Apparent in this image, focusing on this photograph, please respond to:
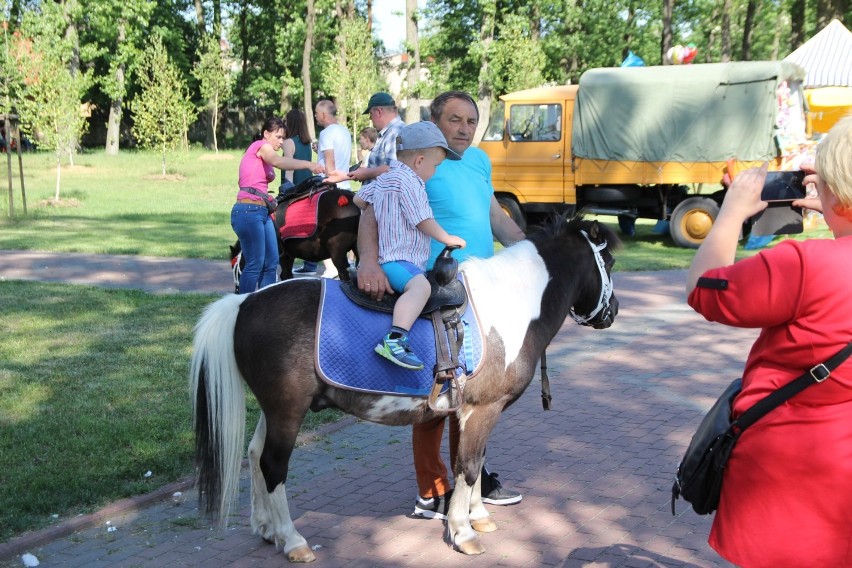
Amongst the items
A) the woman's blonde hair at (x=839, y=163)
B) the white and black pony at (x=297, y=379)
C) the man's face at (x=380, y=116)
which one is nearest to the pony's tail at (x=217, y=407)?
the white and black pony at (x=297, y=379)

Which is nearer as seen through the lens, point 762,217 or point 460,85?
point 762,217

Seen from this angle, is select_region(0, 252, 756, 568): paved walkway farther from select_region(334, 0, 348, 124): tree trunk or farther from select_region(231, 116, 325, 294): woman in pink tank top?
select_region(334, 0, 348, 124): tree trunk

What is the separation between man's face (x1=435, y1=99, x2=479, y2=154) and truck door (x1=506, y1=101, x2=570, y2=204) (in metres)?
13.2

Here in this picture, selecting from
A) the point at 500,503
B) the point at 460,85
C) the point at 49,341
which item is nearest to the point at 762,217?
the point at 500,503

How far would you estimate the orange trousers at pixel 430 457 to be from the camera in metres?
4.98

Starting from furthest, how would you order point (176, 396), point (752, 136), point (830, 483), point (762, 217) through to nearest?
point (752, 136)
point (176, 396)
point (762, 217)
point (830, 483)

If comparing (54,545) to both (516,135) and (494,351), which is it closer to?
(494,351)

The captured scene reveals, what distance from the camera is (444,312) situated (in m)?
4.35

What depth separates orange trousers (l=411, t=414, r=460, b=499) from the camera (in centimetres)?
498

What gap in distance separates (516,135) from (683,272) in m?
5.85

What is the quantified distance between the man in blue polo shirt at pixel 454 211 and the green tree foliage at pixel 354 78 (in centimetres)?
3102

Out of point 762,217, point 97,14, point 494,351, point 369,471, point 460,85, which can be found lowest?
point 369,471

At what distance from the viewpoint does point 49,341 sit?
8688mm

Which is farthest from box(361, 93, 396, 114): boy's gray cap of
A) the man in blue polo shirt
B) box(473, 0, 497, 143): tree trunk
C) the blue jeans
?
box(473, 0, 497, 143): tree trunk
